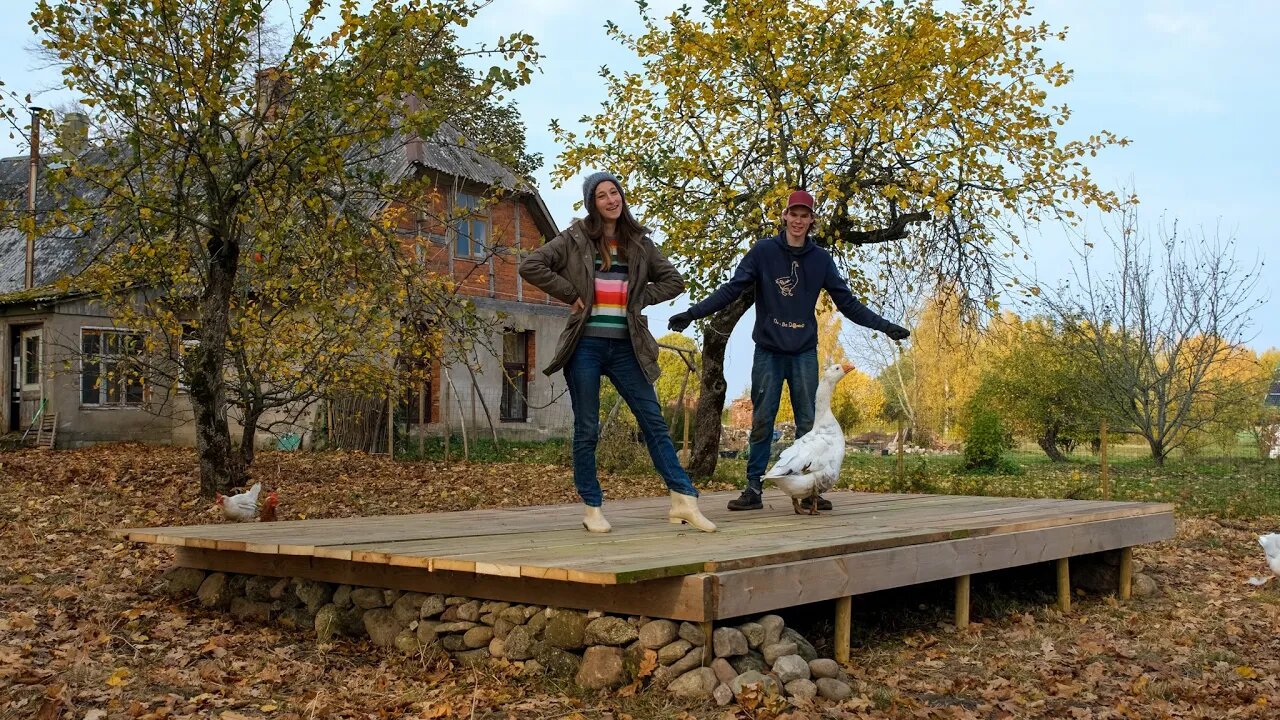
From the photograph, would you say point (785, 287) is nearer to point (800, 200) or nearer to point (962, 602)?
point (800, 200)

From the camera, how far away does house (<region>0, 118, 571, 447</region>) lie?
1908 cm

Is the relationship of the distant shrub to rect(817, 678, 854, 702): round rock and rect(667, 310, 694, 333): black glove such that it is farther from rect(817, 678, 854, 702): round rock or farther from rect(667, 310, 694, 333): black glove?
rect(817, 678, 854, 702): round rock

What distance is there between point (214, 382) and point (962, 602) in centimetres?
687

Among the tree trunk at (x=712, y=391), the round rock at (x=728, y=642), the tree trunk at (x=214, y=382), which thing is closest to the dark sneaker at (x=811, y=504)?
the round rock at (x=728, y=642)

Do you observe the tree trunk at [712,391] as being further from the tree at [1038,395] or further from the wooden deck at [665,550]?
the tree at [1038,395]

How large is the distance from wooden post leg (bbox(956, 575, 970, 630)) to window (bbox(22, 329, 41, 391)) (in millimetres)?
18477

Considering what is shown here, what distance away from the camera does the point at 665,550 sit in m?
4.79

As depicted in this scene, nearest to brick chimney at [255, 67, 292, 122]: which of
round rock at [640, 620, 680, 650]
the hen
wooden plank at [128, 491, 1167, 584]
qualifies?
the hen

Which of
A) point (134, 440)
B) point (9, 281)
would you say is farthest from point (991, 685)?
point (9, 281)

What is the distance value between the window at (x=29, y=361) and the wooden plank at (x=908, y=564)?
733 inches

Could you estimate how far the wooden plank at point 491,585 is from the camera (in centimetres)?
431

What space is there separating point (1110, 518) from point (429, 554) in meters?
4.54

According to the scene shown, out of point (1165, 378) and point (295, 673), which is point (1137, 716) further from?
point (1165, 378)

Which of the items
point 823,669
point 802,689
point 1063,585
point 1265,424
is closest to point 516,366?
point 1265,424
